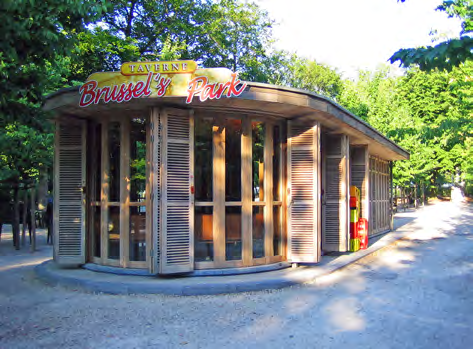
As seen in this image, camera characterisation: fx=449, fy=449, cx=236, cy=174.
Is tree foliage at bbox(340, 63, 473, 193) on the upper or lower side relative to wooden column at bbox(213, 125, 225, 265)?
upper

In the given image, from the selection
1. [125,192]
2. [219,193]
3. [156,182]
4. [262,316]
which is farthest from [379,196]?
[262,316]

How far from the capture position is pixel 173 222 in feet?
25.3

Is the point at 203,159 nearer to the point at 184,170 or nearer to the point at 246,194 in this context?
the point at 184,170

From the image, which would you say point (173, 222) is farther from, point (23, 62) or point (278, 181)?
point (23, 62)

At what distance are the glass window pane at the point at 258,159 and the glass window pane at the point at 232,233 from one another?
535mm

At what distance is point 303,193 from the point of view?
29.4 ft

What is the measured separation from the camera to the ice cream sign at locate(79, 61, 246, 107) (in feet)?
24.0

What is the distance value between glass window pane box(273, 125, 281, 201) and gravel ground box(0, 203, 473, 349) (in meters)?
1.98

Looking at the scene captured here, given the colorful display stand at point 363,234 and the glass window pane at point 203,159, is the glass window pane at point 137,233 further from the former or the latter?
the colorful display stand at point 363,234

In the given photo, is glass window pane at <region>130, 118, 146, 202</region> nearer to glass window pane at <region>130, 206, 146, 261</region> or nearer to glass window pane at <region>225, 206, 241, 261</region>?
glass window pane at <region>130, 206, 146, 261</region>

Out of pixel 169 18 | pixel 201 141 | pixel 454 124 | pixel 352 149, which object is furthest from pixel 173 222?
pixel 169 18

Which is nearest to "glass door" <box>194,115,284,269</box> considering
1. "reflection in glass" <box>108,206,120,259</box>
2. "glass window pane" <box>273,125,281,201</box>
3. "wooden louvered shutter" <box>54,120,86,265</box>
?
"glass window pane" <box>273,125,281,201</box>

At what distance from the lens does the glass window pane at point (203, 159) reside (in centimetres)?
816

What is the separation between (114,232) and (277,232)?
126 inches
